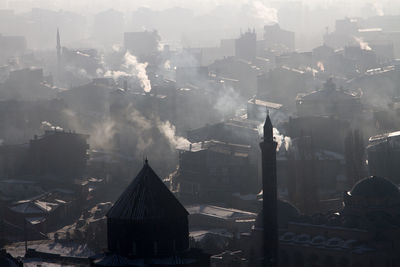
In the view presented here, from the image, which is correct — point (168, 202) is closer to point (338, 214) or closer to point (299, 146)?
point (338, 214)

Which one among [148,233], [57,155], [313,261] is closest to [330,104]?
[57,155]

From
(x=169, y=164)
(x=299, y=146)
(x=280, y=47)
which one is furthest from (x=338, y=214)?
(x=280, y=47)

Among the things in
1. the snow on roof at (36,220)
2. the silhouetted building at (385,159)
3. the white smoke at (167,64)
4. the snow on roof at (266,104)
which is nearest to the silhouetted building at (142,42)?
the white smoke at (167,64)

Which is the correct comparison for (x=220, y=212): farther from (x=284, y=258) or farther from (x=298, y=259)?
(x=298, y=259)

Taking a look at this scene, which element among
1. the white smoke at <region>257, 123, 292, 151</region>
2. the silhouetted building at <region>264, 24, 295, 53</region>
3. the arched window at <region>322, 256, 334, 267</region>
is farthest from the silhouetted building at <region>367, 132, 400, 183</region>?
the silhouetted building at <region>264, 24, 295, 53</region>

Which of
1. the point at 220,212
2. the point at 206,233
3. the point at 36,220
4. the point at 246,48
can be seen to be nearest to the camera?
the point at 206,233

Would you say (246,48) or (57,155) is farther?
(246,48)
